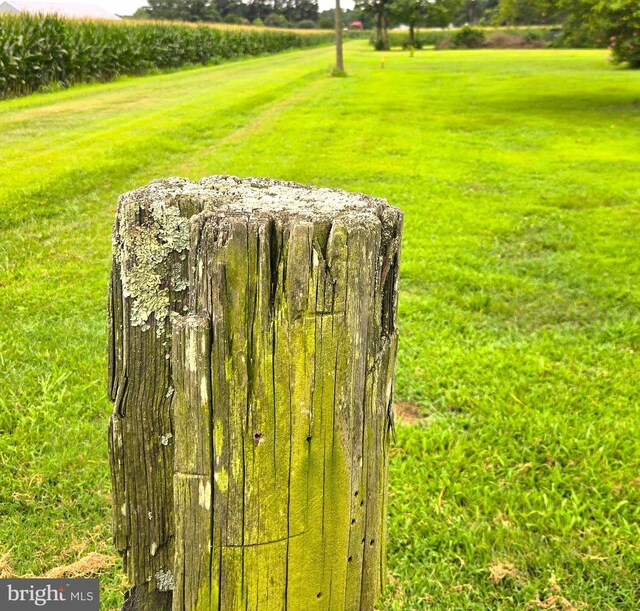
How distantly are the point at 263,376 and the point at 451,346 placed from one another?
378 centimetres

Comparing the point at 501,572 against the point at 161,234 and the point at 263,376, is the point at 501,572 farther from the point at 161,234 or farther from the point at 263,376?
the point at 161,234

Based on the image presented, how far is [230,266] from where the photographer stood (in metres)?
1.32

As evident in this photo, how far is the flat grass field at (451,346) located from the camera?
9.87 ft

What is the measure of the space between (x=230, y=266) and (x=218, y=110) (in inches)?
626

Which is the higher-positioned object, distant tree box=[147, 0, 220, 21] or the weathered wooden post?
distant tree box=[147, 0, 220, 21]

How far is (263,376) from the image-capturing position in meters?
1.35

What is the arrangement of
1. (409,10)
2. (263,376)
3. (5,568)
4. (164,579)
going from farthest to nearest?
1. (409,10)
2. (5,568)
3. (164,579)
4. (263,376)

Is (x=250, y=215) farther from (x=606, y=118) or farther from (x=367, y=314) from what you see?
(x=606, y=118)

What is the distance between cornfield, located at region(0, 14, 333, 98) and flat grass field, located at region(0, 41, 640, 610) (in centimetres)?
762

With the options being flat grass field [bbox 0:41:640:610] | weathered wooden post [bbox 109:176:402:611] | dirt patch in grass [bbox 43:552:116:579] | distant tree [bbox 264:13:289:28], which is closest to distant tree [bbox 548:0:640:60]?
flat grass field [bbox 0:41:640:610]

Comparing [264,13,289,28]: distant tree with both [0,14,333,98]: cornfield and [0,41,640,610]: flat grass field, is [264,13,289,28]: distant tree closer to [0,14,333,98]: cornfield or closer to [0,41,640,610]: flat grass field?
[0,14,333,98]: cornfield

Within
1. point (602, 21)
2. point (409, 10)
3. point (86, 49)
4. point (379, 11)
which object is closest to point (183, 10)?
point (379, 11)

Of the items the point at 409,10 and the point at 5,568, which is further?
the point at 409,10

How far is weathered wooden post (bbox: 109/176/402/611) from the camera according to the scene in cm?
134
